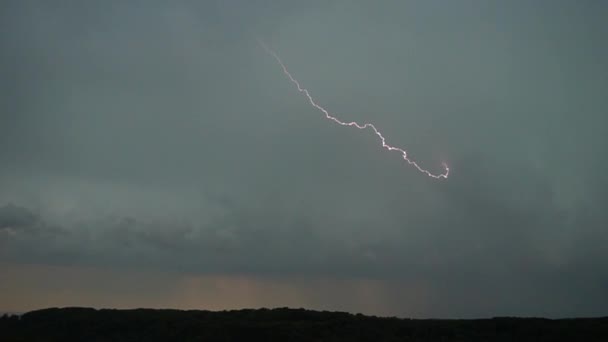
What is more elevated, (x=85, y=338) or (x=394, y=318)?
(x=394, y=318)

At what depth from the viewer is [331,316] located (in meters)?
60.9

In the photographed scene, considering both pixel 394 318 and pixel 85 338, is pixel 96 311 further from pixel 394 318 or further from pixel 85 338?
pixel 394 318

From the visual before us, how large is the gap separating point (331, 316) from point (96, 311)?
34184mm

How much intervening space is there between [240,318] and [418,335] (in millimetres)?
21497

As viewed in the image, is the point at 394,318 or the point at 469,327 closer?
the point at 469,327

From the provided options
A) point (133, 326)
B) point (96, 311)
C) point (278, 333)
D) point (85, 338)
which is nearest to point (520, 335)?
point (278, 333)

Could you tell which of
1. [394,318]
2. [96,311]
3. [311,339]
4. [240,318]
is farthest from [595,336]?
[96,311]

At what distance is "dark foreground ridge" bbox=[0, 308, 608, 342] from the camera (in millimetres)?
48688

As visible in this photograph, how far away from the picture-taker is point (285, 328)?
5244 cm

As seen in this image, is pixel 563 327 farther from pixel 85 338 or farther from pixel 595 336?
pixel 85 338

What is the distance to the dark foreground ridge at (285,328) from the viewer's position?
160 ft

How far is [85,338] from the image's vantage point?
56438 mm

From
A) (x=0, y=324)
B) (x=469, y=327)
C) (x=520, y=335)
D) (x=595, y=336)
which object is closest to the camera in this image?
(x=595, y=336)

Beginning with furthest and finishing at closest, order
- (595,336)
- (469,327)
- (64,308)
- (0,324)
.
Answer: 1. (64,308)
2. (0,324)
3. (469,327)
4. (595,336)
